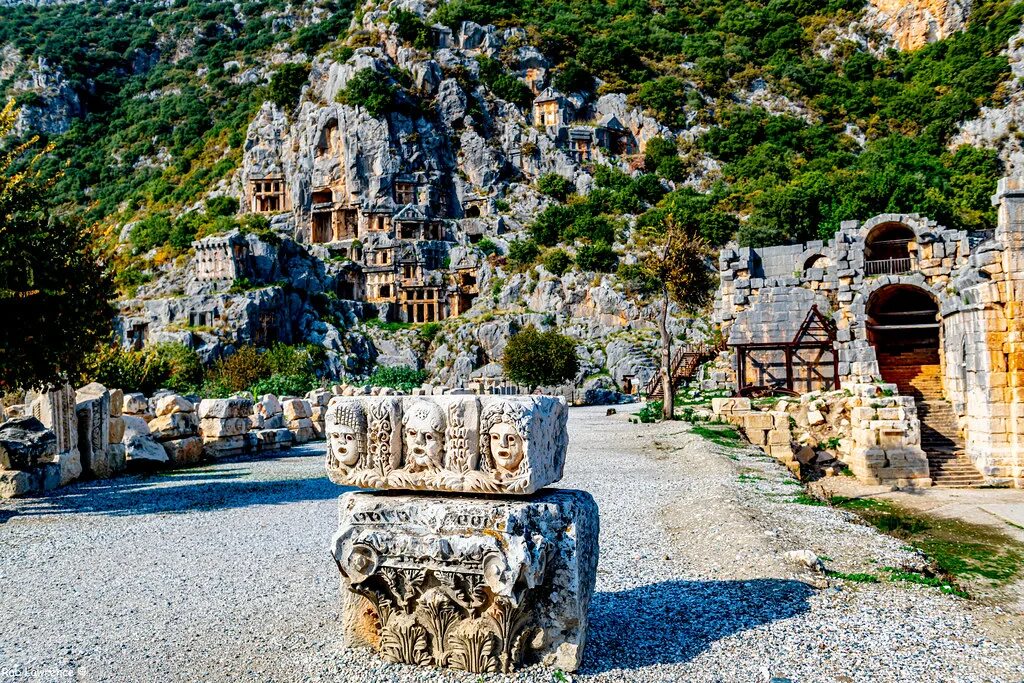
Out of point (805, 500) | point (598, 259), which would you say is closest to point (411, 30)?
point (598, 259)

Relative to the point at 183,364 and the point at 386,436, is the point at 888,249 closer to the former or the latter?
the point at 386,436

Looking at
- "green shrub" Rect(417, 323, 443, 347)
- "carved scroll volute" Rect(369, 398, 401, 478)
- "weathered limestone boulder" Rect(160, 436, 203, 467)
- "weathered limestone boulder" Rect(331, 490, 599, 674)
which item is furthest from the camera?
"green shrub" Rect(417, 323, 443, 347)

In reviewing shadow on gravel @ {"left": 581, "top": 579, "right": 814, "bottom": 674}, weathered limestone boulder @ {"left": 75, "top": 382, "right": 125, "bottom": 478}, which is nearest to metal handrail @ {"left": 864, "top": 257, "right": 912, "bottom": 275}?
shadow on gravel @ {"left": 581, "top": 579, "right": 814, "bottom": 674}

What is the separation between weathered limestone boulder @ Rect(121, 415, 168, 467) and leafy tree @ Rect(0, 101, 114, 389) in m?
3.14

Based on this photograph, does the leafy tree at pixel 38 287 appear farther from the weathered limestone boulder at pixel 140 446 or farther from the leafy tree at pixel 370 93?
the leafy tree at pixel 370 93

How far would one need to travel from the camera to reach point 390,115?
72.7 m

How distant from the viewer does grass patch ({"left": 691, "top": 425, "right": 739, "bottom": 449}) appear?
16.4 m

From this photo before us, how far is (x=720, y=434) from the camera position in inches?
693

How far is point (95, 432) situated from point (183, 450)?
8.94 feet

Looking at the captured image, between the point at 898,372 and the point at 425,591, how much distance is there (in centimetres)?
2193

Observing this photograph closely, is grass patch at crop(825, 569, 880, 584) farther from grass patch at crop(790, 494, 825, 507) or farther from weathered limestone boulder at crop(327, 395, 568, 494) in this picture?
weathered limestone boulder at crop(327, 395, 568, 494)

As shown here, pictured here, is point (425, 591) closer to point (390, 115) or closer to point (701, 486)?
point (701, 486)

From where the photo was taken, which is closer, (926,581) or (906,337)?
(926,581)

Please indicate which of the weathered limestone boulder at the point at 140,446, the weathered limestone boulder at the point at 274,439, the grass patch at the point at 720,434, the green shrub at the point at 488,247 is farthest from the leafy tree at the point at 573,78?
the weathered limestone boulder at the point at 140,446
